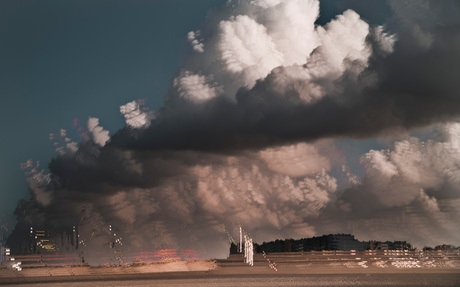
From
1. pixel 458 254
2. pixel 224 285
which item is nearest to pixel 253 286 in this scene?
pixel 224 285

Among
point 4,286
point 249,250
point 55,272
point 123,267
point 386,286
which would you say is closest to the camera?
point 386,286

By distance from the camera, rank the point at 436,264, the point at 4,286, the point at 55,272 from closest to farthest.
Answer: the point at 4,286, the point at 55,272, the point at 436,264

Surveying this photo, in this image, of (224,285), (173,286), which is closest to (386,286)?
(224,285)

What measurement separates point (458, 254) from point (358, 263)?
43.4m

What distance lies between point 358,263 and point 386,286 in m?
54.8

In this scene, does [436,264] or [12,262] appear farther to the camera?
[436,264]

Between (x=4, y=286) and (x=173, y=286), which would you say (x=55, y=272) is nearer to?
(x=4, y=286)

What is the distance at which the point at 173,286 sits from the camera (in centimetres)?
4594

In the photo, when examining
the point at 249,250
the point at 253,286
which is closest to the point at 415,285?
the point at 253,286

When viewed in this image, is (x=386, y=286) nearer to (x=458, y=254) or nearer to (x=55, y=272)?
(x=55, y=272)

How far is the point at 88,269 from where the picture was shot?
82.4 m

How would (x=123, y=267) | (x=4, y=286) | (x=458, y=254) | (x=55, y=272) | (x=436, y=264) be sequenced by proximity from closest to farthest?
(x=4, y=286)
(x=55, y=272)
(x=123, y=267)
(x=436, y=264)
(x=458, y=254)

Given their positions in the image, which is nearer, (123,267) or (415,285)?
(415,285)

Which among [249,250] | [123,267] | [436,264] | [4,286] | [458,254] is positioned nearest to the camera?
[4,286]
